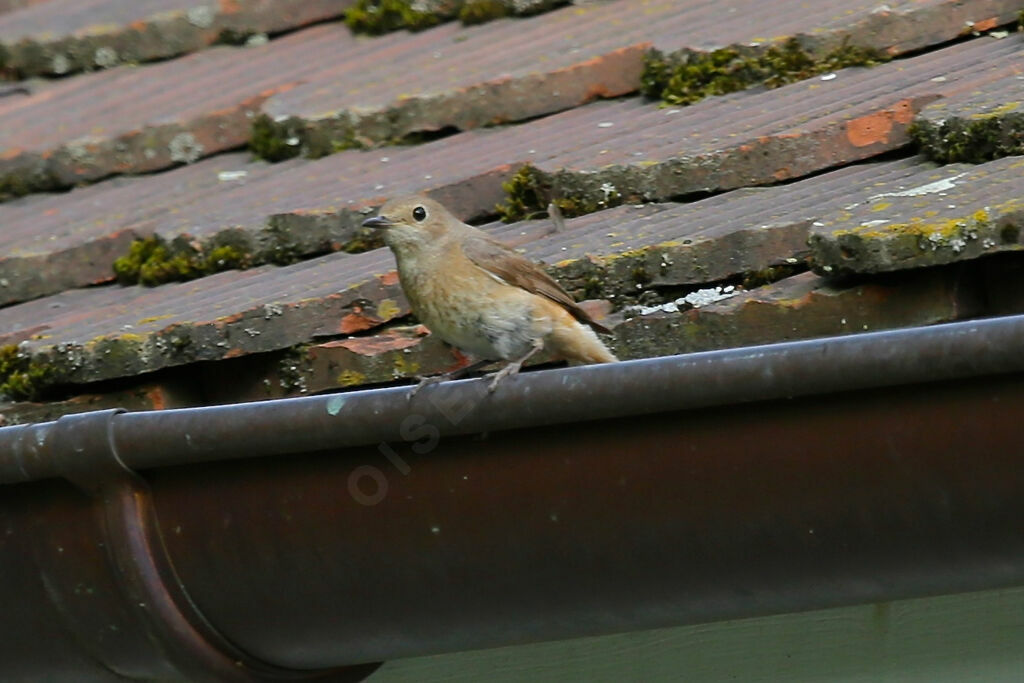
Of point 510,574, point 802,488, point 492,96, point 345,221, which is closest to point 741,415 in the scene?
point 802,488

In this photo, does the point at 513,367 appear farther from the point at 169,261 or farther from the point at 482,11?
the point at 482,11

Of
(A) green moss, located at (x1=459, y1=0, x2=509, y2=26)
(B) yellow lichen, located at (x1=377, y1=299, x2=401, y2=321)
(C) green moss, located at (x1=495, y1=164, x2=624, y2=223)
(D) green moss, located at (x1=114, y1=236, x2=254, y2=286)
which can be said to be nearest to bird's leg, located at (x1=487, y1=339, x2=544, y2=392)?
(B) yellow lichen, located at (x1=377, y1=299, x2=401, y2=321)

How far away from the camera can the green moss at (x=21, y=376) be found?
390 centimetres

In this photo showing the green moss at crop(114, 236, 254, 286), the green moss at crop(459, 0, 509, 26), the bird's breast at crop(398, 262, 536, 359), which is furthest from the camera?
the green moss at crop(459, 0, 509, 26)

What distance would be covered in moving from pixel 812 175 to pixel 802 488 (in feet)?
4.16

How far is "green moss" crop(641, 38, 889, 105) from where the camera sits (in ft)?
14.2

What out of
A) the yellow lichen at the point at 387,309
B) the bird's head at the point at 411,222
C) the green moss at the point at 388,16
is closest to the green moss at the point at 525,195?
the bird's head at the point at 411,222

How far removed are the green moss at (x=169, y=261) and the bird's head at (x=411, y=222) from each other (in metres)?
0.52

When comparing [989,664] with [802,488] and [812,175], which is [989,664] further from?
[812,175]

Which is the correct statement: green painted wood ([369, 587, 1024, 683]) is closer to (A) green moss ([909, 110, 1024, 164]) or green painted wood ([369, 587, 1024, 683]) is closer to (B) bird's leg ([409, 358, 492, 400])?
(B) bird's leg ([409, 358, 492, 400])

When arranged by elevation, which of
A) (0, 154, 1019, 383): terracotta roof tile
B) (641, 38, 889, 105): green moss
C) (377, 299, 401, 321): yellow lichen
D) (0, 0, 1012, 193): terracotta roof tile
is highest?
(0, 0, 1012, 193): terracotta roof tile

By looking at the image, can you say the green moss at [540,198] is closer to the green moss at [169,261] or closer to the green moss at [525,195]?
the green moss at [525,195]

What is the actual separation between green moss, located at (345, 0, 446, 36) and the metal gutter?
2831 millimetres

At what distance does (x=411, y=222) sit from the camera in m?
3.95
